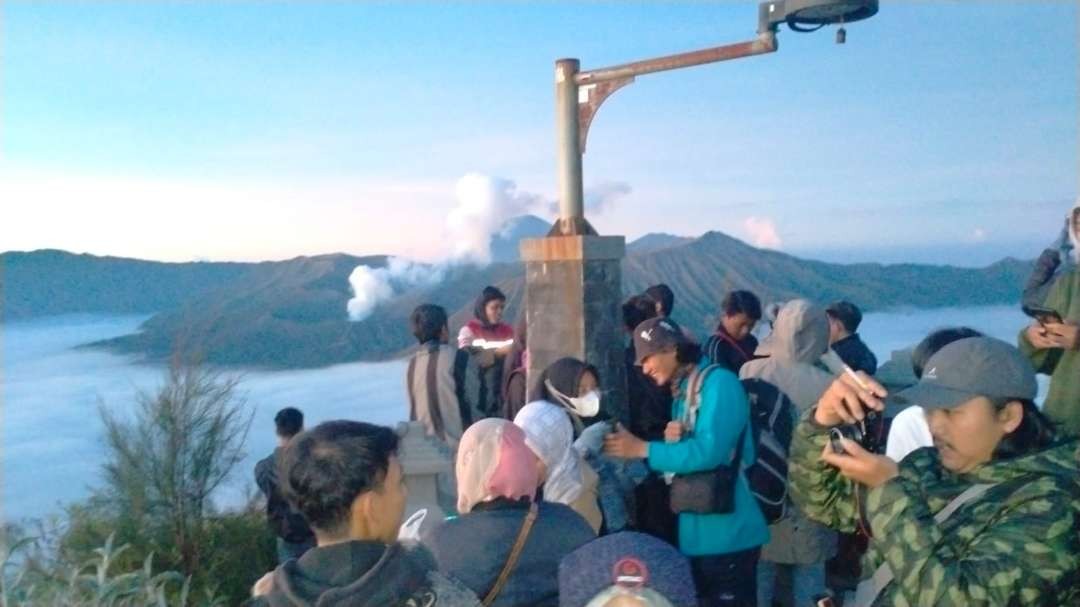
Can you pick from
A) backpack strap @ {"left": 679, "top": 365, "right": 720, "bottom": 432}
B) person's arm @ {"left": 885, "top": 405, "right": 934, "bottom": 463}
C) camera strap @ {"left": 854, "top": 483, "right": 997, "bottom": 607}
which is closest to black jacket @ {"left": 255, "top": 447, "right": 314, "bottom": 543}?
backpack strap @ {"left": 679, "top": 365, "right": 720, "bottom": 432}

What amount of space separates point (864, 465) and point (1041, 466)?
1.15ft

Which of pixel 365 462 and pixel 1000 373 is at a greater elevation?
pixel 1000 373

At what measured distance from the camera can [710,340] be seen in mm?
5191

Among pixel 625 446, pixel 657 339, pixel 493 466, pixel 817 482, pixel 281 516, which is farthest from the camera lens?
pixel 281 516

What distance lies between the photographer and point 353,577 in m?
1.86

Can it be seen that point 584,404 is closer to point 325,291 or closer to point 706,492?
point 706,492

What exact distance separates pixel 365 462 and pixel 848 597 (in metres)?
3.19

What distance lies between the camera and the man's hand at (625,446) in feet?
11.7

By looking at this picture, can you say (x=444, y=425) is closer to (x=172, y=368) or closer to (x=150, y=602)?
(x=172, y=368)

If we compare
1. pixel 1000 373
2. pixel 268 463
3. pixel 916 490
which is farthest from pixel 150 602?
pixel 1000 373

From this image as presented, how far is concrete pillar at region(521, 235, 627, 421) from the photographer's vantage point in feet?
18.4

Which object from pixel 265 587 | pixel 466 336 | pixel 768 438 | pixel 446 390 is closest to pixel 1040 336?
pixel 768 438

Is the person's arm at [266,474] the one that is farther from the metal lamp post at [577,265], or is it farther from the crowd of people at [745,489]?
the metal lamp post at [577,265]

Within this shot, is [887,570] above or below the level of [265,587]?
below
